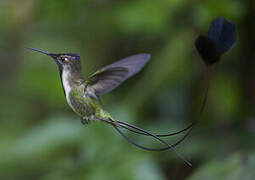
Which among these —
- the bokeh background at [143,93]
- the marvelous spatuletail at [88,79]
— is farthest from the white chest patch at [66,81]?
the bokeh background at [143,93]

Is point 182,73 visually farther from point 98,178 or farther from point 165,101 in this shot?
point 98,178

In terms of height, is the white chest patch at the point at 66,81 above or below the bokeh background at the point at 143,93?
above

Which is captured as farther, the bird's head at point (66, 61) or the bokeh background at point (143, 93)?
the bokeh background at point (143, 93)

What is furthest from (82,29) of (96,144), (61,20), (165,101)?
(96,144)

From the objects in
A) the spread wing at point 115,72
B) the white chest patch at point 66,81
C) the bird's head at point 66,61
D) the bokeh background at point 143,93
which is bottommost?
the bokeh background at point 143,93

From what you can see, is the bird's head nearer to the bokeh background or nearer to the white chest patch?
the white chest patch

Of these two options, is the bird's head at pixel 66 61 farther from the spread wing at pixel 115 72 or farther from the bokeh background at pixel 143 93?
the bokeh background at pixel 143 93

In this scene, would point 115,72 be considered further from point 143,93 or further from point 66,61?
point 143,93
